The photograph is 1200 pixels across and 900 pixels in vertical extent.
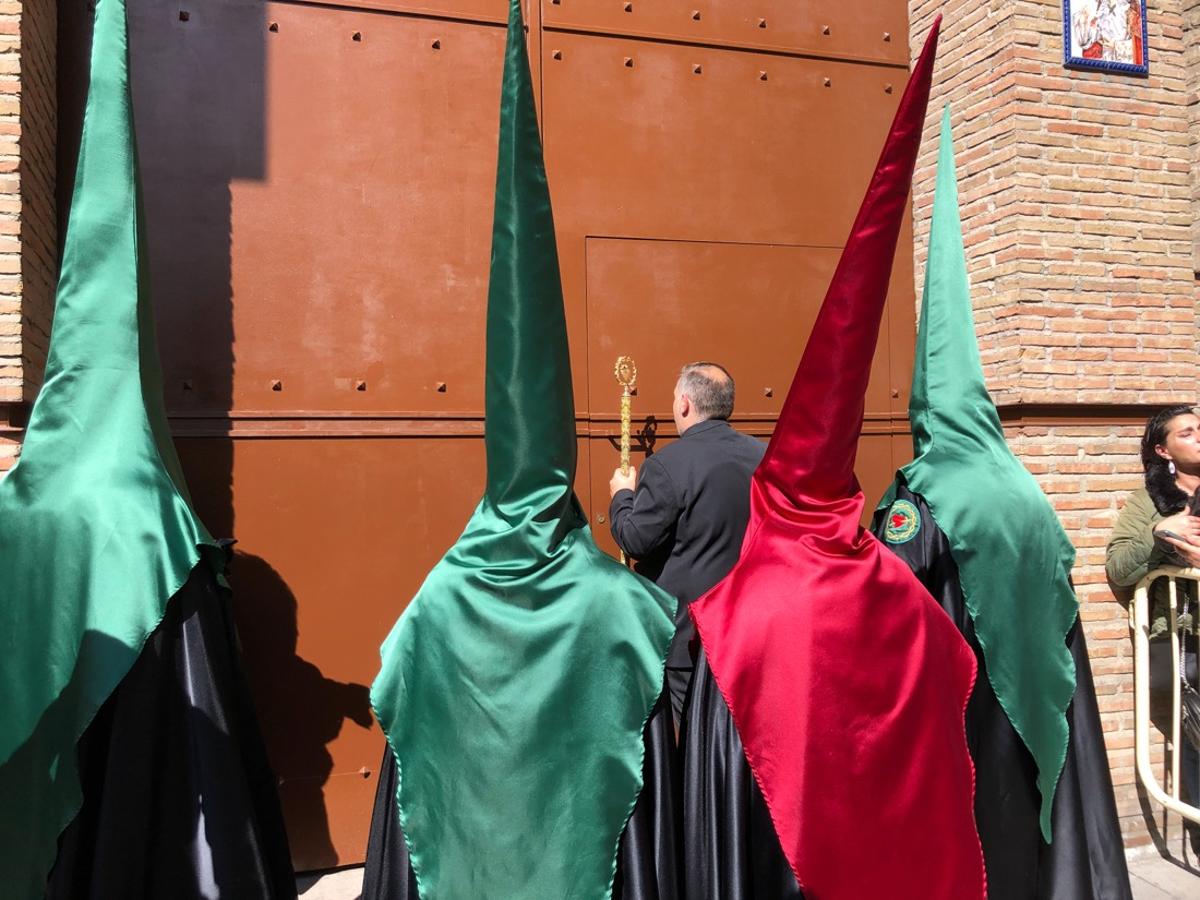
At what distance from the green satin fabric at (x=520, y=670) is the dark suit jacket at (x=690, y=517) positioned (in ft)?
3.34

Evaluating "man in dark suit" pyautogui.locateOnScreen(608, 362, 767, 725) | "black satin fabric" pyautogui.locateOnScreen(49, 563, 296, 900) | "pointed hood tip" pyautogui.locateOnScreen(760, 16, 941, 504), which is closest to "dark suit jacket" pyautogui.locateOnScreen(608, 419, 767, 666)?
"man in dark suit" pyautogui.locateOnScreen(608, 362, 767, 725)

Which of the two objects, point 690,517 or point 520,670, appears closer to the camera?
point 520,670

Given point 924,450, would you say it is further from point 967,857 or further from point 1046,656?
point 967,857

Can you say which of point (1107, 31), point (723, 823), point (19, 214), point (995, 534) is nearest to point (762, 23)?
point (1107, 31)

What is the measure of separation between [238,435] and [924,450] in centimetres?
255

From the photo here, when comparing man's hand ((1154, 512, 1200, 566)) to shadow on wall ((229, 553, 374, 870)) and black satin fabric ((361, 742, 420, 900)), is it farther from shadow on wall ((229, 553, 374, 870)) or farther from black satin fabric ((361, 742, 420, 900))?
shadow on wall ((229, 553, 374, 870))

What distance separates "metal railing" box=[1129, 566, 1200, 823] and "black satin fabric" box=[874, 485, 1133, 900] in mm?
1137

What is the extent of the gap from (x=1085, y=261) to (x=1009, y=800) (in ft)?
8.24

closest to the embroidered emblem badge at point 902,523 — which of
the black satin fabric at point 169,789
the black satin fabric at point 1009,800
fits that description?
the black satin fabric at point 1009,800

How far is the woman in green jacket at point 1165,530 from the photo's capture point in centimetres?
399

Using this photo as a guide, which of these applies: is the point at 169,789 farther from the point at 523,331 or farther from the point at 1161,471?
the point at 1161,471

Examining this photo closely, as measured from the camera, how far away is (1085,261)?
4363mm

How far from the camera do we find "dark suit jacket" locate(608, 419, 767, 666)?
11.1 ft

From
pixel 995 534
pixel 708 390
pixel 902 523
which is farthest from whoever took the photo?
pixel 708 390
